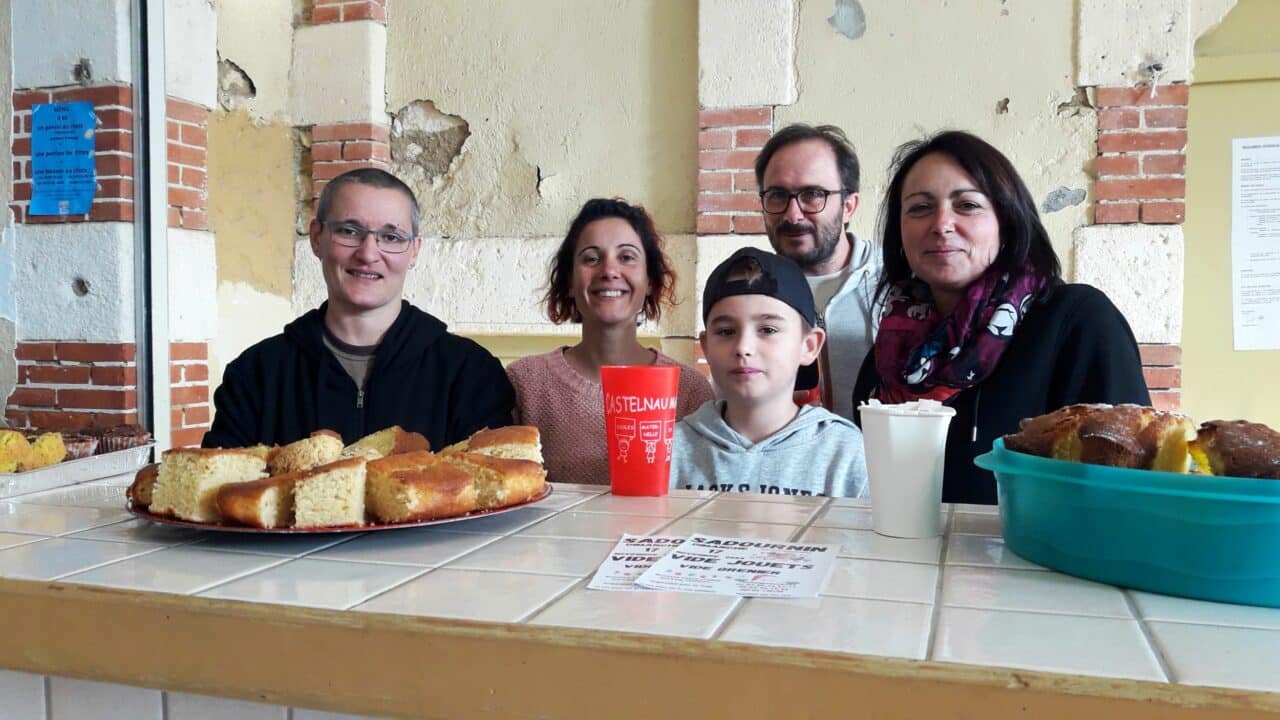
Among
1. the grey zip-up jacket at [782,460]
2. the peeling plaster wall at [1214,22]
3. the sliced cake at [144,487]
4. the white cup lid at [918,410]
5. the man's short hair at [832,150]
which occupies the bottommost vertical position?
the grey zip-up jacket at [782,460]

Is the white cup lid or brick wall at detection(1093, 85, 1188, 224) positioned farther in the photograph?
brick wall at detection(1093, 85, 1188, 224)

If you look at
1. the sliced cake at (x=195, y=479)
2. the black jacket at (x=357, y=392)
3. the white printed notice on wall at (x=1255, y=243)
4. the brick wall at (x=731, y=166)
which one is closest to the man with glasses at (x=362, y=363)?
the black jacket at (x=357, y=392)

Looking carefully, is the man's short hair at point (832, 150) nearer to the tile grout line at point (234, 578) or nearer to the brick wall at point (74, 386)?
the tile grout line at point (234, 578)

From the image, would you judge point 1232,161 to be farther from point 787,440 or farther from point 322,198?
point 322,198

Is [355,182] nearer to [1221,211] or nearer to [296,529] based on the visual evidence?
[296,529]

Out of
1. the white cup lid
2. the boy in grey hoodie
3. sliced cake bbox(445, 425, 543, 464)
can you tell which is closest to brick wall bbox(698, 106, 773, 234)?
the boy in grey hoodie

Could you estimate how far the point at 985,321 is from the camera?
1973mm

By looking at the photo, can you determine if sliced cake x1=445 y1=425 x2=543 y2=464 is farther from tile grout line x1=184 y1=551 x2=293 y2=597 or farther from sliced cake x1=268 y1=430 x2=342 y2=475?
tile grout line x1=184 y1=551 x2=293 y2=597

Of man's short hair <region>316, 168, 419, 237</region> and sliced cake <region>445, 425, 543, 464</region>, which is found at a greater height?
man's short hair <region>316, 168, 419, 237</region>

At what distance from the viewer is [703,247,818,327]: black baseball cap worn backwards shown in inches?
76.5

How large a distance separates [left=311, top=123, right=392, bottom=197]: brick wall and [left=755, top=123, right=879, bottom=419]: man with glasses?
2.19 metres

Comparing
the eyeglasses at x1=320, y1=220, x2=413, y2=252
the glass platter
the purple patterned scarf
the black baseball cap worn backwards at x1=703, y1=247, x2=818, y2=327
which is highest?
the eyeglasses at x1=320, y1=220, x2=413, y2=252

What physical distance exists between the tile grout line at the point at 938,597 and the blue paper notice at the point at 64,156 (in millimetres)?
3523

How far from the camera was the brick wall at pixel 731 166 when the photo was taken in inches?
151
